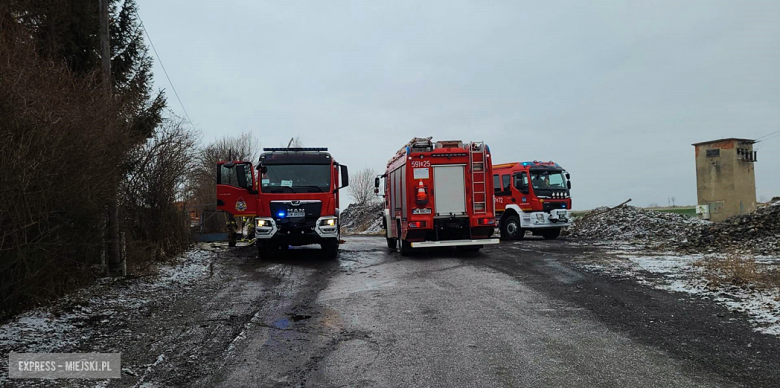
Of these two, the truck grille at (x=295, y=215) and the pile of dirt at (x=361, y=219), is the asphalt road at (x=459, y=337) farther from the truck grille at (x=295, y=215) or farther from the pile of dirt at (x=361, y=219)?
the pile of dirt at (x=361, y=219)

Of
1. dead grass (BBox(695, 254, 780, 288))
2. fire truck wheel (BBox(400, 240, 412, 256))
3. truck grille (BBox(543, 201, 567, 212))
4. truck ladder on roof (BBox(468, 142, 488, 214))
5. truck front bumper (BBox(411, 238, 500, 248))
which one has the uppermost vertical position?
truck ladder on roof (BBox(468, 142, 488, 214))

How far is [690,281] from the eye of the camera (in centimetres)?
974

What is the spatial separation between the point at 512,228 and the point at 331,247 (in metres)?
9.65

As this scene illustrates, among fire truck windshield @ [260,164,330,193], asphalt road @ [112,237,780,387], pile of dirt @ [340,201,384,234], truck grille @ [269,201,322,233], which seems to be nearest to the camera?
asphalt road @ [112,237,780,387]

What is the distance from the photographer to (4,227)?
20.4ft

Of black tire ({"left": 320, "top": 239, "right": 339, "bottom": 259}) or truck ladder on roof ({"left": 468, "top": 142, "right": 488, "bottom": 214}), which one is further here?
truck ladder on roof ({"left": 468, "top": 142, "right": 488, "bottom": 214})

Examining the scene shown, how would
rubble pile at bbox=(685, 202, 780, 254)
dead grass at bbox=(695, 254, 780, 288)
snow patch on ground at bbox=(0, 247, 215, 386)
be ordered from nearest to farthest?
snow patch on ground at bbox=(0, 247, 215, 386), dead grass at bbox=(695, 254, 780, 288), rubble pile at bbox=(685, 202, 780, 254)

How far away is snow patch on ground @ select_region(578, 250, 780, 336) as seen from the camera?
719 centimetres

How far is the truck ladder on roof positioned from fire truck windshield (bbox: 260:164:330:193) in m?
4.08

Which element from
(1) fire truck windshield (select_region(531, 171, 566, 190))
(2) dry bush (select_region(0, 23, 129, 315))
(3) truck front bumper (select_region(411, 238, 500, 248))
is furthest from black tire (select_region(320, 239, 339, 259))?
A: (1) fire truck windshield (select_region(531, 171, 566, 190))

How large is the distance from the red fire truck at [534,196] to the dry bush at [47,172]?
1599 cm

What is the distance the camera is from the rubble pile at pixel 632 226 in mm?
21938

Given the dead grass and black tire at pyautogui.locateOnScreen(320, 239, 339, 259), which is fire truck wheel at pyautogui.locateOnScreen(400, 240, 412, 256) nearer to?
black tire at pyautogui.locateOnScreen(320, 239, 339, 259)

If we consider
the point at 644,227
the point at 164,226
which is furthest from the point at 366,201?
the point at 164,226
